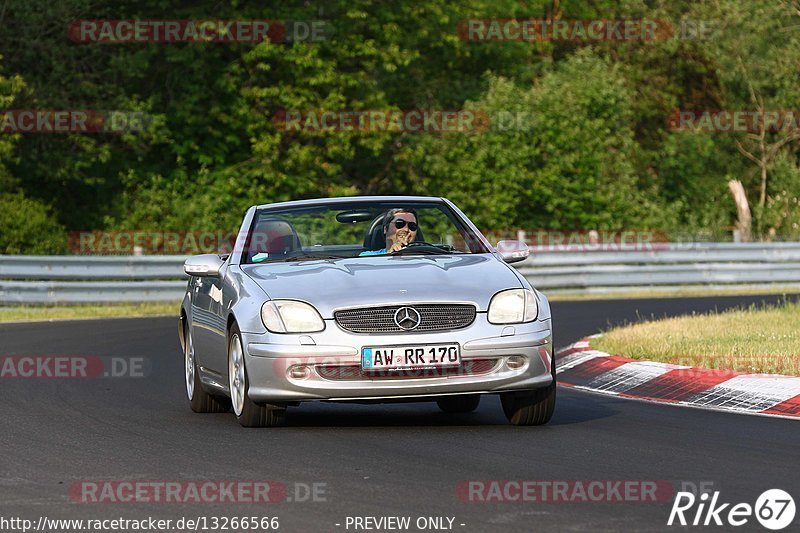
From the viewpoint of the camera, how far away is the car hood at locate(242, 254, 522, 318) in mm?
10211

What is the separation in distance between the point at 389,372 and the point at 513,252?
5.72 feet

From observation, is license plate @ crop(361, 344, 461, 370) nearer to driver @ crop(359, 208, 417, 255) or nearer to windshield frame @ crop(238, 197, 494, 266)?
windshield frame @ crop(238, 197, 494, 266)

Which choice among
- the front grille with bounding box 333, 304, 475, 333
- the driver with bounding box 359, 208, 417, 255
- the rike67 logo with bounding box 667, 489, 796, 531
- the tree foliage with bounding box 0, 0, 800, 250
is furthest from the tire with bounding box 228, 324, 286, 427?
the tree foliage with bounding box 0, 0, 800, 250

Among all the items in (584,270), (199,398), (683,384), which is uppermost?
(199,398)

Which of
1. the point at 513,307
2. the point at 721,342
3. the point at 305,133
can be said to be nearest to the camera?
the point at 513,307

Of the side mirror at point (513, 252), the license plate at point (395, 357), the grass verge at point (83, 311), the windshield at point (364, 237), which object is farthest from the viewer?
the grass verge at point (83, 311)

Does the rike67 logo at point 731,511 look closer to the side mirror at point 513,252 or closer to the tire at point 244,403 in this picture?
the tire at point 244,403

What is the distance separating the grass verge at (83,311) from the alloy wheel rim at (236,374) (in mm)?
14700

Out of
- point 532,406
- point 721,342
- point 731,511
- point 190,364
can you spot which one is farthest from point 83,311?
point 731,511

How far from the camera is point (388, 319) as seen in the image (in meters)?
10.2

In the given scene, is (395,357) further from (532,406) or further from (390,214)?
(390,214)

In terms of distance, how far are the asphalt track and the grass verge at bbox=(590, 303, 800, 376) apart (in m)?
1.19

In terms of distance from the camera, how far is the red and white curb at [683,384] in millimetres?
11656

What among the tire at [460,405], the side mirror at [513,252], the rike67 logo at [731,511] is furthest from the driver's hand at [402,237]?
the rike67 logo at [731,511]
